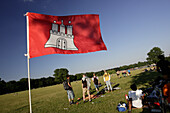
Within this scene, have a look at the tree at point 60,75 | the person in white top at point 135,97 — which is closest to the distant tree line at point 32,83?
the tree at point 60,75

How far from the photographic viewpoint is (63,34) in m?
5.69

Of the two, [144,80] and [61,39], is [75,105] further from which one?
[144,80]

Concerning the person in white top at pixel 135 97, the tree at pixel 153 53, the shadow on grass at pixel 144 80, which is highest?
the tree at pixel 153 53

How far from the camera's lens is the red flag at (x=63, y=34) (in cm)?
477

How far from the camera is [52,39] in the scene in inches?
207

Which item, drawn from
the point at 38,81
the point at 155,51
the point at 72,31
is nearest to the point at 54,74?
the point at 38,81

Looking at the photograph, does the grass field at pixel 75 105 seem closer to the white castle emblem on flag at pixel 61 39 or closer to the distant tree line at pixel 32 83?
the white castle emblem on flag at pixel 61 39

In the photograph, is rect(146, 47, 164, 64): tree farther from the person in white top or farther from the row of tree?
the person in white top

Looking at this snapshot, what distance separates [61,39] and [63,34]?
370mm

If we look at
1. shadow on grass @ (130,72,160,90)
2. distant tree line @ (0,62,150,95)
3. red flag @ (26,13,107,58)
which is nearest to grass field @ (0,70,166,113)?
shadow on grass @ (130,72,160,90)

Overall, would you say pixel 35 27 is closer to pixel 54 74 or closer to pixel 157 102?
pixel 157 102

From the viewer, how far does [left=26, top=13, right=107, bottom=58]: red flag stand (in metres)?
4.77

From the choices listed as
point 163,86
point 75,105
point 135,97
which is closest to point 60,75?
point 75,105

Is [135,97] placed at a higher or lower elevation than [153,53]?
lower
